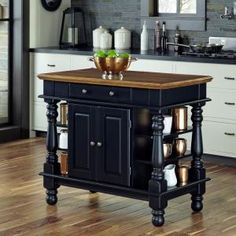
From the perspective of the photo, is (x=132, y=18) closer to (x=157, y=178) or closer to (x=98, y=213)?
(x=98, y=213)

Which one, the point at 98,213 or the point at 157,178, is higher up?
the point at 157,178

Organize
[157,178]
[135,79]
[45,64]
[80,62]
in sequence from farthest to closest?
[45,64] < [80,62] < [135,79] < [157,178]

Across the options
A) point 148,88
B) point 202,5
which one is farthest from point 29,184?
point 202,5

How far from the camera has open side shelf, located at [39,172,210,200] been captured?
17.1 ft

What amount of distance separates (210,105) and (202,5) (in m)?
1.15

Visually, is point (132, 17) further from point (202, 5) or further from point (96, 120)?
point (96, 120)

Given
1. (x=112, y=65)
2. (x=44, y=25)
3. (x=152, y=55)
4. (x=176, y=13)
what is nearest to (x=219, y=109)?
(x=152, y=55)

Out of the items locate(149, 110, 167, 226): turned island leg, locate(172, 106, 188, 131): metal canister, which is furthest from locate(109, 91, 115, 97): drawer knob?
locate(172, 106, 188, 131): metal canister

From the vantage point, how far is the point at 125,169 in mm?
5242

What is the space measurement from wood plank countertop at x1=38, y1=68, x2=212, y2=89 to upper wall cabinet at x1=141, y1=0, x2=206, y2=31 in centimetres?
227

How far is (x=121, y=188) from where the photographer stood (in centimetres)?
528

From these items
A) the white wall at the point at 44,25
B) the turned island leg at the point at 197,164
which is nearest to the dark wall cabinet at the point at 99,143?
the turned island leg at the point at 197,164

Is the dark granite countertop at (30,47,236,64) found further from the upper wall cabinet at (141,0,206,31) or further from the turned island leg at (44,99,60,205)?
the turned island leg at (44,99,60,205)

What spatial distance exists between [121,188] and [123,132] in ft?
1.23
